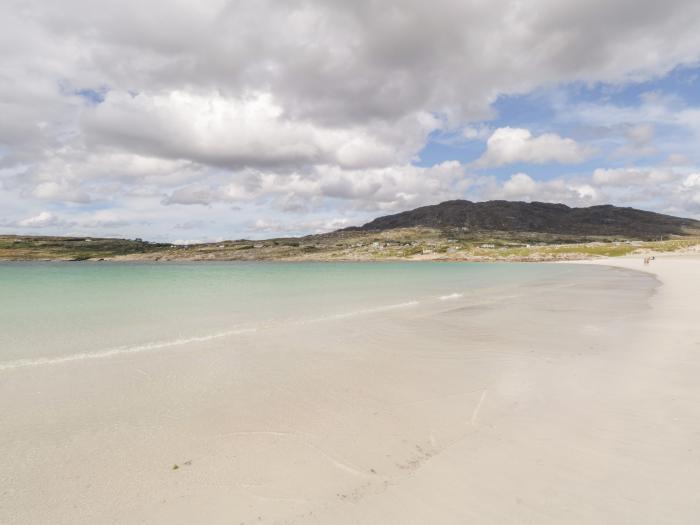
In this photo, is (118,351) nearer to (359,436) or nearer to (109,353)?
(109,353)

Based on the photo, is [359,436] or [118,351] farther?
[118,351]

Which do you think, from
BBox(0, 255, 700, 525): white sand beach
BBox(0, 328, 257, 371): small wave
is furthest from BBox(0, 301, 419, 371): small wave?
BBox(0, 255, 700, 525): white sand beach

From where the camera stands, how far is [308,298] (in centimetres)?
3362

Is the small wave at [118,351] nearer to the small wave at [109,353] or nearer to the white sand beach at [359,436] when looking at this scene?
the small wave at [109,353]

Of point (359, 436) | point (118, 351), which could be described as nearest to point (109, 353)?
point (118, 351)

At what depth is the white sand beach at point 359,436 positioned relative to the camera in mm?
5406

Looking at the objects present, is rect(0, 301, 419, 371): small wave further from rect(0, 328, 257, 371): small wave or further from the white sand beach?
the white sand beach

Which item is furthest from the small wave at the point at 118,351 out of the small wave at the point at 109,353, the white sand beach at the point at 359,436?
the white sand beach at the point at 359,436

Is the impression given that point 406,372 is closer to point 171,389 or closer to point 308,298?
point 171,389

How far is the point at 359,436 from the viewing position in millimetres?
7582

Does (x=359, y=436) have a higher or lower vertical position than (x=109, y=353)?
higher

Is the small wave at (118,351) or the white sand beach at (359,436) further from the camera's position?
the small wave at (118,351)

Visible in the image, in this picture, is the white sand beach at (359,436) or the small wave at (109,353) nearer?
the white sand beach at (359,436)

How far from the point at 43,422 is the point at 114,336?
10.5 meters
